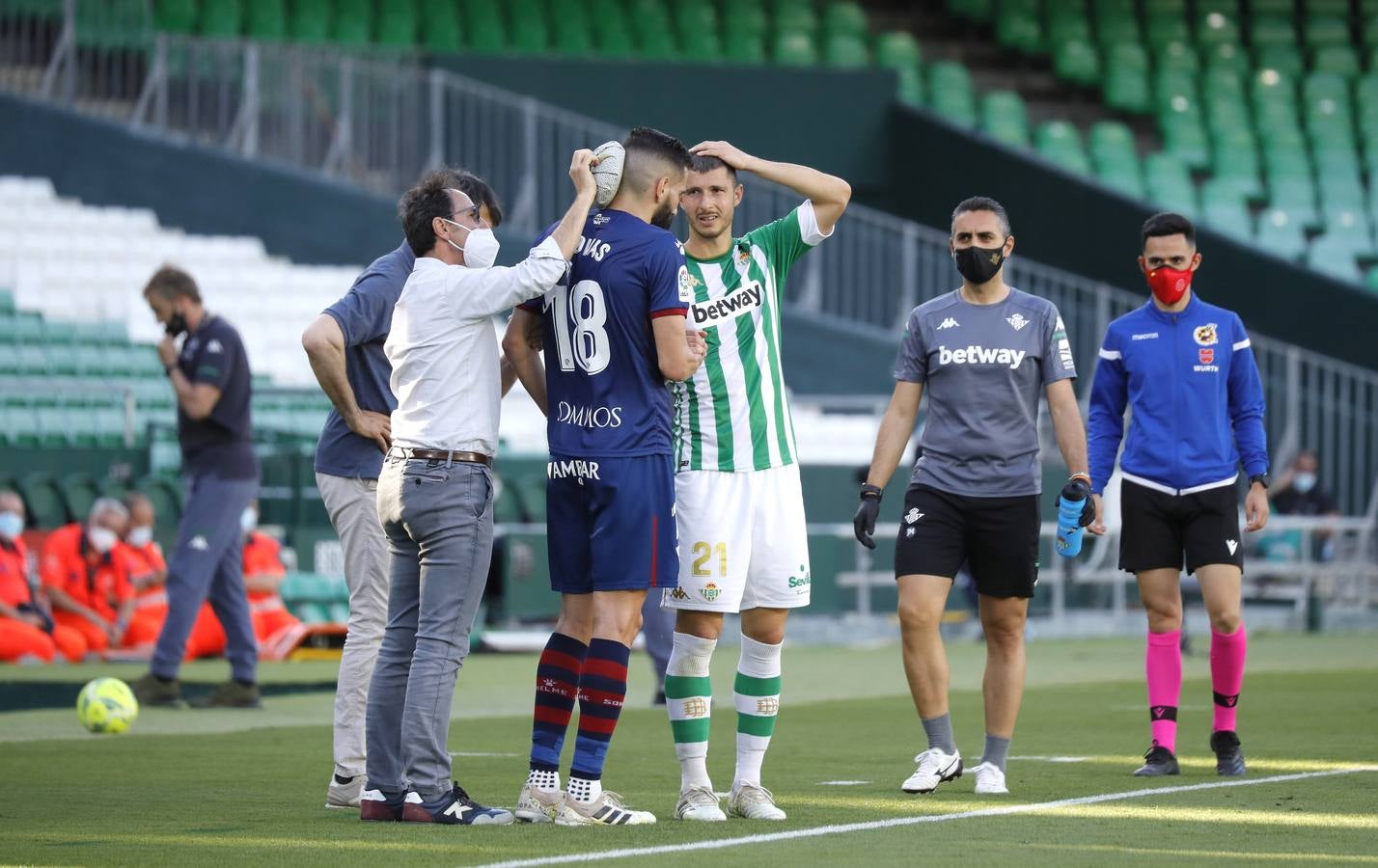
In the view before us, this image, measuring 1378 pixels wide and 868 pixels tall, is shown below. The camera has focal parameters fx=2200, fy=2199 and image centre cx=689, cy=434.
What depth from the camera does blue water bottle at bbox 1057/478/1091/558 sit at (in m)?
7.96

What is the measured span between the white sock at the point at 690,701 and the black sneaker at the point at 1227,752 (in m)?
2.32

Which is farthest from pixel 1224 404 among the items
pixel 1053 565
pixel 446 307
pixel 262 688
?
pixel 1053 565

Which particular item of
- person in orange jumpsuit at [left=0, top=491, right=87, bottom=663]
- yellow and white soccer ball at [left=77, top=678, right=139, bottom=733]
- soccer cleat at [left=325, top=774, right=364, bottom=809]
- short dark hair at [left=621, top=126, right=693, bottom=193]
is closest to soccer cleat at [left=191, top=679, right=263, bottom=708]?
yellow and white soccer ball at [left=77, top=678, right=139, bottom=733]

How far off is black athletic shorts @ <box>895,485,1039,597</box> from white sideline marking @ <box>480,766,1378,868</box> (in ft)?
2.73

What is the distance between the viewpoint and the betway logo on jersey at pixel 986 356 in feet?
25.8

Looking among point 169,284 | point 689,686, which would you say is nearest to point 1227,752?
point 689,686

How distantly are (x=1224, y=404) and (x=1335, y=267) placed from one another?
18.0 meters

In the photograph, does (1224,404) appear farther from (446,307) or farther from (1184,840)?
(446,307)

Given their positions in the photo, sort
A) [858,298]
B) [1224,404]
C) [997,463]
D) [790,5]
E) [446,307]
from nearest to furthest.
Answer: [446,307] < [997,463] < [1224,404] < [858,298] < [790,5]

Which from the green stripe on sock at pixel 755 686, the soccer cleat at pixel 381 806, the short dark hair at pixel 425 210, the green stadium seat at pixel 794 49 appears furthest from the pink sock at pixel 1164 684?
the green stadium seat at pixel 794 49

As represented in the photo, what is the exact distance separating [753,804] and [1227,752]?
228 centimetres

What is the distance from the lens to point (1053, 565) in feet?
65.0

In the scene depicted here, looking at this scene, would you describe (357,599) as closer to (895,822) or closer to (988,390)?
(895,822)

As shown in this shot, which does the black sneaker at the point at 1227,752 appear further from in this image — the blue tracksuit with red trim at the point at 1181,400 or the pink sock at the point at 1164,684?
the blue tracksuit with red trim at the point at 1181,400
